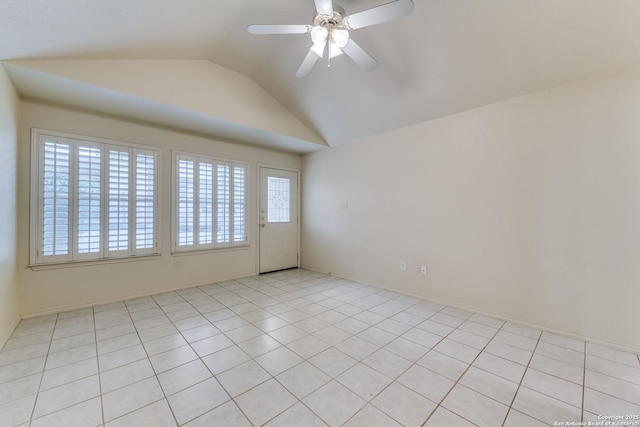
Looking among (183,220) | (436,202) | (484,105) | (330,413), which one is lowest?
(330,413)

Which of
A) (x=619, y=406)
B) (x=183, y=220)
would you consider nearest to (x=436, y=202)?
(x=619, y=406)

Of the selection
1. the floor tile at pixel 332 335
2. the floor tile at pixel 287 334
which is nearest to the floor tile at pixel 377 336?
the floor tile at pixel 332 335

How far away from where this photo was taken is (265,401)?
1.60m

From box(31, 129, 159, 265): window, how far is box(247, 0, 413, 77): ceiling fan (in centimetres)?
258

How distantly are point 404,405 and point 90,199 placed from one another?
153 inches

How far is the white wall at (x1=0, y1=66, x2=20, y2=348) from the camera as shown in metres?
2.23

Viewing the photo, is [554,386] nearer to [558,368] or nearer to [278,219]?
[558,368]

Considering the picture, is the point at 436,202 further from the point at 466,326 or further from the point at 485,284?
the point at 466,326

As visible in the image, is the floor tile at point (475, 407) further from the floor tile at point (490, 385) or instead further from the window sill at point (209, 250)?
the window sill at point (209, 250)

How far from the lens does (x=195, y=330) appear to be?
253 centimetres

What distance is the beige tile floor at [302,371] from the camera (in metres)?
1.50

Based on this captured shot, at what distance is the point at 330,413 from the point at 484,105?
10.8ft

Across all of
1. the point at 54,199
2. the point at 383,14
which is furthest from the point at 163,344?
the point at 383,14

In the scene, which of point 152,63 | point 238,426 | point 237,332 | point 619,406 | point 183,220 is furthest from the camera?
point 183,220
